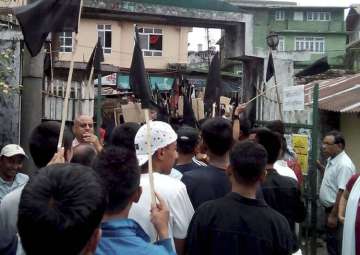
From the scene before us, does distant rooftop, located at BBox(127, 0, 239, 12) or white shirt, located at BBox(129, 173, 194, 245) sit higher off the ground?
distant rooftop, located at BBox(127, 0, 239, 12)

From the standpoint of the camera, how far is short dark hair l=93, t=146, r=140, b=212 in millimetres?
2510

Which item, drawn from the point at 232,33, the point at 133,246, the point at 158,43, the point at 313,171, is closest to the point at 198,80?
the point at 158,43

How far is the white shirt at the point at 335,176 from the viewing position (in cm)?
682

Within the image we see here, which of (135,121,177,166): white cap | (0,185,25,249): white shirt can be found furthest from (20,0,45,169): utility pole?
(0,185,25,249): white shirt

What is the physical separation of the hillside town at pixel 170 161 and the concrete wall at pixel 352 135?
0.03 metres

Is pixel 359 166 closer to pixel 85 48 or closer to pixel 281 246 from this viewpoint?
pixel 281 246

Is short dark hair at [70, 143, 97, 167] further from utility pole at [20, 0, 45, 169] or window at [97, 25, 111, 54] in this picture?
window at [97, 25, 111, 54]

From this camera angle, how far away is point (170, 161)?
3793mm

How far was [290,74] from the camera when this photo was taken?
11.2 m

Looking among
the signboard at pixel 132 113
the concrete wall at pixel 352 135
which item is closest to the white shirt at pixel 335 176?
the concrete wall at pixel 352 135

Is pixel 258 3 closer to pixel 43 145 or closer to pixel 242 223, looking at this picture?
pixel 43 145

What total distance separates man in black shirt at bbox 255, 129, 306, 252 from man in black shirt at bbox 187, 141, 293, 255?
1.18 m

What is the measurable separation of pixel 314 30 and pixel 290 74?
46102 millimetres

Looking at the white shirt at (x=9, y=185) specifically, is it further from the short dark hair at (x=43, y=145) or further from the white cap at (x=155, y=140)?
the white cap at (x=155, y=140)
